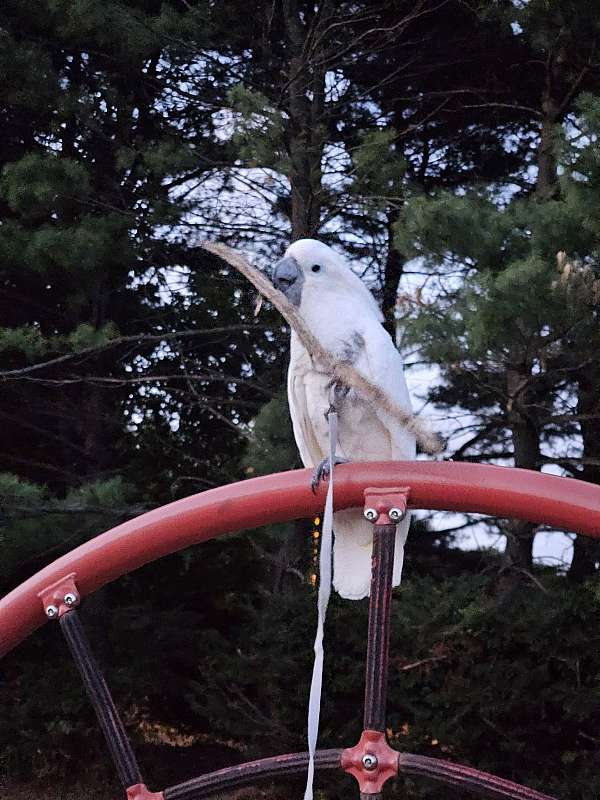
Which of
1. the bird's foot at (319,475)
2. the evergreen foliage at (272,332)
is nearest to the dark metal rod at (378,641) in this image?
the bird's foot at (319,475)

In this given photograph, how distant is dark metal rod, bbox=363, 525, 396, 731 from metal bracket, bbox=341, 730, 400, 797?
0.7 inches

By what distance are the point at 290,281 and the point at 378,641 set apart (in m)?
0.74

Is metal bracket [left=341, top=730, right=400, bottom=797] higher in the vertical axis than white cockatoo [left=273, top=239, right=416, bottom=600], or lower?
lower

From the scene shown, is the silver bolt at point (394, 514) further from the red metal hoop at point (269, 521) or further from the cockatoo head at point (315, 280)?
the cockatoo head at point (315, 280)

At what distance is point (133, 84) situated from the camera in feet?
19.9

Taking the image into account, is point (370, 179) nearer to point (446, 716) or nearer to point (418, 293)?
point (418, 293)

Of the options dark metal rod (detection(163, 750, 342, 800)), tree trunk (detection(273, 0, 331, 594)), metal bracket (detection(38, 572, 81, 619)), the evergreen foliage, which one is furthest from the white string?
tree trunk (detection(273, 0, 331, 594))

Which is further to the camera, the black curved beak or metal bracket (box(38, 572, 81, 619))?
the black curved beak

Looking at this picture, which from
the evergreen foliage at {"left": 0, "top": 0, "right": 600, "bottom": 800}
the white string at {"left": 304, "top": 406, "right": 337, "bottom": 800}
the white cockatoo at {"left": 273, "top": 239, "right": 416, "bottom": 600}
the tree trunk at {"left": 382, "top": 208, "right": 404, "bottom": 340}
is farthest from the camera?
the tree trunk at {"left": 382, "top": 208, "right": 404, "bottom": 340}

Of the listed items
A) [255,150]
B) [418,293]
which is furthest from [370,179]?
[418,293]

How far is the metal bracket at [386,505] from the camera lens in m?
1.26

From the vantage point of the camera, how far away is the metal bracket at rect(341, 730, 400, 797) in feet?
3.90

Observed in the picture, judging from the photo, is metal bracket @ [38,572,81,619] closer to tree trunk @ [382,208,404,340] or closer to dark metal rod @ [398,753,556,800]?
dark metal rod @ [398,753,556,800]

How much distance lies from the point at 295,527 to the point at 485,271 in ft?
6.79
